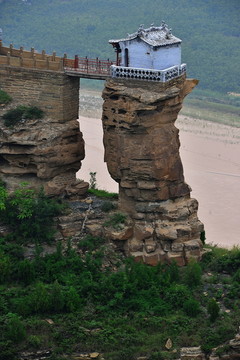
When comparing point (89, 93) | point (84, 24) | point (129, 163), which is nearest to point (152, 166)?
point (129, 163)

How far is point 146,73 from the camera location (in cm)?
3291

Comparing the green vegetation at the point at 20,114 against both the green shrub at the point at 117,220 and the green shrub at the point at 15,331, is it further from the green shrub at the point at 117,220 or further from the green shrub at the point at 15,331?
the green shrub at the point at 15,331

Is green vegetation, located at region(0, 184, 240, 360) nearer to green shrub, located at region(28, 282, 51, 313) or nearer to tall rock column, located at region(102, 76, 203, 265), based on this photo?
green shrub, located at region(28, 282, 51, 313)

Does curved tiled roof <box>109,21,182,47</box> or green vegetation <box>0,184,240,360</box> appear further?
curved tiled roof <box>109,21,182,47</box>

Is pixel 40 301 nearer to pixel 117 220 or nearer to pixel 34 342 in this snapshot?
pixel 34 342

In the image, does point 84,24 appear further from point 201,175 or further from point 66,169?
point 66,169

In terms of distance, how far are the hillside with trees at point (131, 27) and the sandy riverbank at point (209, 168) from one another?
33.3ft

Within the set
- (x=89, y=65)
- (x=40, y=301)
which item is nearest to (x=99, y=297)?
(x=40, y=301)

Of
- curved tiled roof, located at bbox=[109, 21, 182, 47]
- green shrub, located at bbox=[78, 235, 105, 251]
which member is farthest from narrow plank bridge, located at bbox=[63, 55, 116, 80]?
green shrub, located at bbox=[78, 235, 105, 251]

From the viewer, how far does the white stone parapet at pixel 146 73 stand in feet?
107

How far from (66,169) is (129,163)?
3.25 m

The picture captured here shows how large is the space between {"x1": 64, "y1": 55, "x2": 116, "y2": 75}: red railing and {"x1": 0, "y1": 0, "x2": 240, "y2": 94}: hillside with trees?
3586cm

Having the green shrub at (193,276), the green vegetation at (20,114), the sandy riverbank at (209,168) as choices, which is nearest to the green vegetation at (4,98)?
the green vegetation at (20,114)

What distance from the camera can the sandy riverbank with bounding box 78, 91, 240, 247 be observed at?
4509 cm
